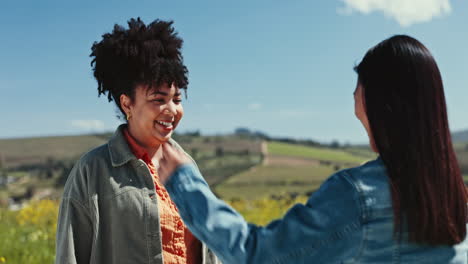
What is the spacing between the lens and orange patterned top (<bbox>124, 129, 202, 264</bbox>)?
2624mm

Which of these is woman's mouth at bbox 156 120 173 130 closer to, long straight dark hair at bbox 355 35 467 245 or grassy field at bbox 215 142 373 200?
long straight dark hair at bbox 355 35 467 245

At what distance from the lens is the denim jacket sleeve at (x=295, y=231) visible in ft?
4.11

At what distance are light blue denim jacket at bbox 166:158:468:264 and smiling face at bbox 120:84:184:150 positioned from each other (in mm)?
1326

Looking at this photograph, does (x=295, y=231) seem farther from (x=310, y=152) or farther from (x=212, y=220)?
(x=310, y=152)

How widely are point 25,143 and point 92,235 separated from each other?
82.4ft

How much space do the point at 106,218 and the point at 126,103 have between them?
63 centimetres

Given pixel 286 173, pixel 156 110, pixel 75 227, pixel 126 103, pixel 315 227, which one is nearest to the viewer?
pixel 315 227

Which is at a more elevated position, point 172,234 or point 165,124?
point 165,124

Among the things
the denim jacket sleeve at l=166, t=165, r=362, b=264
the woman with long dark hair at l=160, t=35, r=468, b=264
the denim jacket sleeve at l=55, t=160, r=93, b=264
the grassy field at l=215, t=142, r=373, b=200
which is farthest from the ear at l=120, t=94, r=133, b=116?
the grassy field at l=215, t=142, r=373, b=200

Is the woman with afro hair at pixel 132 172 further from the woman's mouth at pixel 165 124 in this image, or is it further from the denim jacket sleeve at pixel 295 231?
the denim jacket sleeve at pixel 295 231

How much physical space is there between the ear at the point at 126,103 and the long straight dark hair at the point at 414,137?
1.60 m

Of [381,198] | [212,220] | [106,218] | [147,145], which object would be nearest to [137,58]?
[147,145]

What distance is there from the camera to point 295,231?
1251mm

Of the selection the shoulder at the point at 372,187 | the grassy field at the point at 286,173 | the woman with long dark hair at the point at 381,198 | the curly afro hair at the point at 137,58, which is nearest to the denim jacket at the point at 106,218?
the curly afro hair at the point at 137,58
